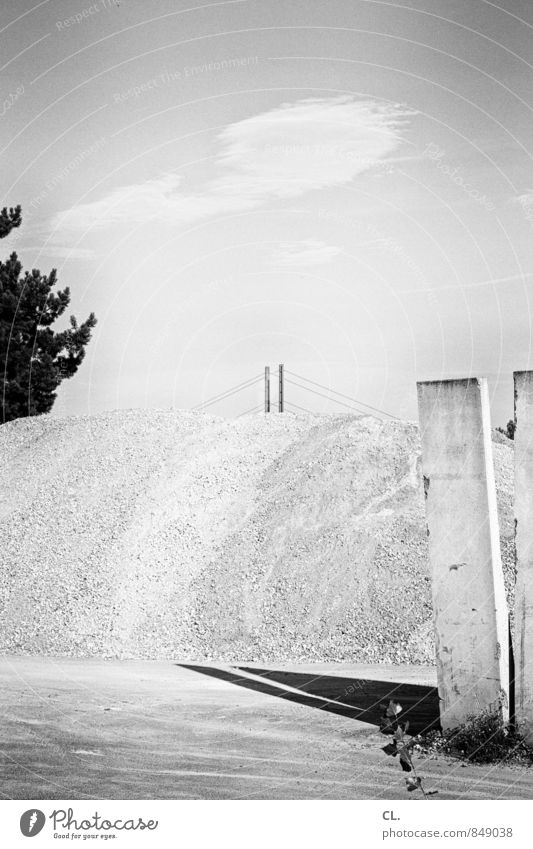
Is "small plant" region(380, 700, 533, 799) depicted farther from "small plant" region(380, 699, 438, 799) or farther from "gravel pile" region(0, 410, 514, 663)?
"gravel pile" region(0, 410, 514, 663)

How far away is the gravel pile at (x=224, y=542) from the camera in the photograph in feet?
66.9

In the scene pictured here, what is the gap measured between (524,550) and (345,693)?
5.36 metres

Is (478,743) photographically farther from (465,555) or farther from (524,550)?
(524,550)

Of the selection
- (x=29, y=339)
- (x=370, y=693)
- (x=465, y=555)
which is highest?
(x=29, y=339)

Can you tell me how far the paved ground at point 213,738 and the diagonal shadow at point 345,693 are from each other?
0.03 m

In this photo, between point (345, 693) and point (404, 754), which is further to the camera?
point (345, 693)

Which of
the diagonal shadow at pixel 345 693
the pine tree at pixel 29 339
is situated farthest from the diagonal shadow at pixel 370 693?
the pine tree at pixel 29 339

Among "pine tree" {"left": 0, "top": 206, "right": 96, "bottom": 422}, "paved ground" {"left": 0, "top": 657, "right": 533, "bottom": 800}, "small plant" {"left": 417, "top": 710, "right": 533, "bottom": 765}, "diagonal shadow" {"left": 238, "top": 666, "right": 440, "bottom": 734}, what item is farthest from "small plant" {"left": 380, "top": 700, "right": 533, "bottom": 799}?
"pine tree" {"left": 0, "top": 206, "right": 96, "bottom": 422}

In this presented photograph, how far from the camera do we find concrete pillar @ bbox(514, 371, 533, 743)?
1103cm

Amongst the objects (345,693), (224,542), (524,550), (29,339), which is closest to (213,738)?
(345,693)

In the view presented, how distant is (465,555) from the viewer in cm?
1119

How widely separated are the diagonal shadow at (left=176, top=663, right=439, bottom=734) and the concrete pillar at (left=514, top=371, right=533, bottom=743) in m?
1.43
